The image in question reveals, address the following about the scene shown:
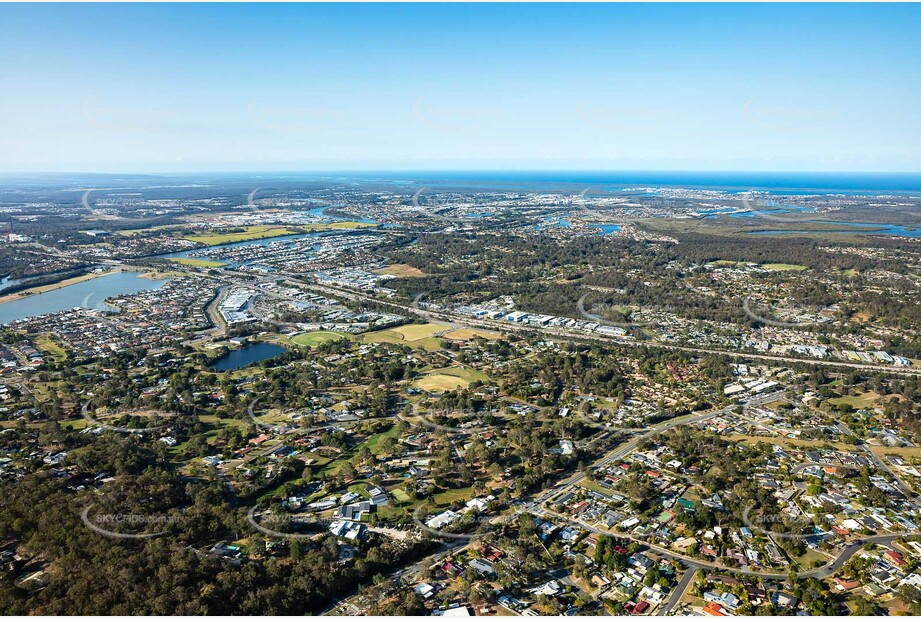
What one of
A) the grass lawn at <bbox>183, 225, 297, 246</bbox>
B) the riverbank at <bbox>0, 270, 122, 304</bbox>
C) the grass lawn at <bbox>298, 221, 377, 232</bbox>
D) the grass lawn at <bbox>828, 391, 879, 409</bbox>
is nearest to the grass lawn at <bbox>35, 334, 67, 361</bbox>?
the riverbank at <bbox>0, 270, 122, 304</bbox>

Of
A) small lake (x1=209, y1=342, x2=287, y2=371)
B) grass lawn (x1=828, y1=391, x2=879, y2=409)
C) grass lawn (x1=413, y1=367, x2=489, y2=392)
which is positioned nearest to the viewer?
grass lawn (x1=828, y1=391, x2=879, y2=409)

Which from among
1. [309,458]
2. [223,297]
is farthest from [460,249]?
[309,458]

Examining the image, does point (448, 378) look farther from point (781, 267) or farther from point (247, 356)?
point (781, 267)

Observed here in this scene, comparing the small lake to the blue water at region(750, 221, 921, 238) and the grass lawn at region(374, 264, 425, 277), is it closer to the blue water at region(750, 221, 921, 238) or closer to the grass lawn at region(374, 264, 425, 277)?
the grass lawn at region(374, 264, 425, 277)

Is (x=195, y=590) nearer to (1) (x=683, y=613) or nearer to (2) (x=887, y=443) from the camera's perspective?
Answer: (1) (x=683, y=613)

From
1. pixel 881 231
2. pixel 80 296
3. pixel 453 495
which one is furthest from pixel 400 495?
pixel 881 231

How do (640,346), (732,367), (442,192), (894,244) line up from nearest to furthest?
(732,367) → (640,346) → (894,244) → (442,192)

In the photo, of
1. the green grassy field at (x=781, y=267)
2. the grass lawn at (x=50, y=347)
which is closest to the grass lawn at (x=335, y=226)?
the grass lawn at (x=50, y=347)

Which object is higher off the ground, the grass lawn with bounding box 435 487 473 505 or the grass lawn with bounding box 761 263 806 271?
the grass lawn with bounding box 761 263 806 271
